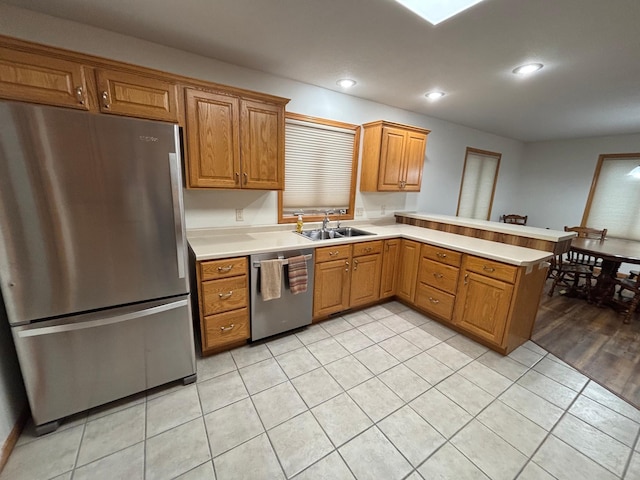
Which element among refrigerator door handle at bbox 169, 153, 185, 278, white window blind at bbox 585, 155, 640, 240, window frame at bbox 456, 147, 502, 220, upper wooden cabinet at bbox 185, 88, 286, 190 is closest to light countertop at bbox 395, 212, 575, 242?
window frame at bbox 456, 147, 502, 220

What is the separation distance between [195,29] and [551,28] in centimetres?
237

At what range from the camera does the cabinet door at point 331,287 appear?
2584 mm

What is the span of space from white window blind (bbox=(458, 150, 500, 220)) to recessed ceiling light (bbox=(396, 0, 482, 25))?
11.8 ft

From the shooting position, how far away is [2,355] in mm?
1432

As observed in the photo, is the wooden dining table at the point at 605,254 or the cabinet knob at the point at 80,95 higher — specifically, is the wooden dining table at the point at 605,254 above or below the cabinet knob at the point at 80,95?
below

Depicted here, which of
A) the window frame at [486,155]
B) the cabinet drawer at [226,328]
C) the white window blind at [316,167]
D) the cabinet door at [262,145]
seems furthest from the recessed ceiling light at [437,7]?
the window frame at [486,155]

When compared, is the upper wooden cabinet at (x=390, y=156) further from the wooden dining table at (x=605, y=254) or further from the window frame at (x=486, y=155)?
the wooden dining table at (x=605, y=254)

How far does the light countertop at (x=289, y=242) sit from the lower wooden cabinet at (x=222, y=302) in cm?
10

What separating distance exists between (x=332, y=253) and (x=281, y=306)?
71 cm

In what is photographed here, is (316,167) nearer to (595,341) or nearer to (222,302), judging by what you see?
(222,302)

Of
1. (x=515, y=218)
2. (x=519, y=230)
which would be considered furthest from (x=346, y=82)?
(x=515, y=218)

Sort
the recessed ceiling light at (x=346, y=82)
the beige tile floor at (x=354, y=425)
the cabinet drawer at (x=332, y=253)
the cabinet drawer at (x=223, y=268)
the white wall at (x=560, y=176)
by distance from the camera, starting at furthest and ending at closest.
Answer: the white wall at (x=560, y=176) < the recessed ceiling light at (x=346, y=82) < the cabinet drawer at (x=332, y=253) < the cabinet drawer at (x=223, y=268) < the beige tile floor at (x=354, y=425)

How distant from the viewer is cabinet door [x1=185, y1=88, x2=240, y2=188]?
1.97 m

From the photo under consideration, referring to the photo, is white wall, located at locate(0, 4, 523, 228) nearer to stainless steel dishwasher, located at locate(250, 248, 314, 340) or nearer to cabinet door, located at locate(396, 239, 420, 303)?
stainless steel dishwasher, located at locate(250, 248, 314, 340)
